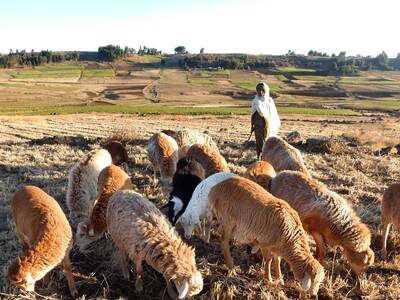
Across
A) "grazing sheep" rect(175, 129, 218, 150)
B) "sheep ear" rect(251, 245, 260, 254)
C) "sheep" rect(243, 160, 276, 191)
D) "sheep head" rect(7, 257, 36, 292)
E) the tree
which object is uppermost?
the tree

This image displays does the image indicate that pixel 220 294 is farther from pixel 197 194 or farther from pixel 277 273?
pixel 197 194

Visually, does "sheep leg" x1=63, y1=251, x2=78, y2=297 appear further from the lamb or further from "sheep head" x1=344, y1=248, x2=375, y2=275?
"sheep head" x1=344, y1=248, x2=375, y2=275

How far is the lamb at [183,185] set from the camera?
→ 25.2ft

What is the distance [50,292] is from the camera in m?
5.86

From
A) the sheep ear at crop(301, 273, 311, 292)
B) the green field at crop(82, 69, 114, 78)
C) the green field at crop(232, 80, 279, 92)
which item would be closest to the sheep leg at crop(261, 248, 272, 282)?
the sheep ear at crop(301, 273, 311, 292)

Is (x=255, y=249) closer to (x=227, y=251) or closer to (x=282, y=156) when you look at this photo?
(x=227, y=251)

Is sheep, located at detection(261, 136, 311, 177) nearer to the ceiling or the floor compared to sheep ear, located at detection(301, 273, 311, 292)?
nearer to the ceiling

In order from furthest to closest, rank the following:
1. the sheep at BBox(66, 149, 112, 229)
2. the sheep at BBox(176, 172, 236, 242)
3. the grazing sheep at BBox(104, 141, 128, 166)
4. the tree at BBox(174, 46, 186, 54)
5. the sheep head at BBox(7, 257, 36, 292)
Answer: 1. the tree at BBox(174, 46, 186, 54)
2. the grazing sheep at BBox(104, 141, 128, 166)
3. the sheep at BBox(66, 149, 112, 229)
4. the sheep at BBox(176, 172, 236, 242)
5. the sheep head at BBox(7, 257, 36, 292)

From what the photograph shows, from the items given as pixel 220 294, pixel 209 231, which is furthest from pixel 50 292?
pixel 209 231

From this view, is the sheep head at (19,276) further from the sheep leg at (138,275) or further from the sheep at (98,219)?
the sheep at (98,219)

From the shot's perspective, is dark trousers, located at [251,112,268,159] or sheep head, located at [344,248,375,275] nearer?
sheep head, located at [344,248,375,275]

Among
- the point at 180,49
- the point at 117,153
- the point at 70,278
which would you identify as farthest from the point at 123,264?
the point at 180,49

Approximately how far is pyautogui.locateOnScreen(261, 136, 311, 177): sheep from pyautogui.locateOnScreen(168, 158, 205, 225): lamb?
2062 millimetres

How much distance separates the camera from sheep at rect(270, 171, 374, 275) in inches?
248
